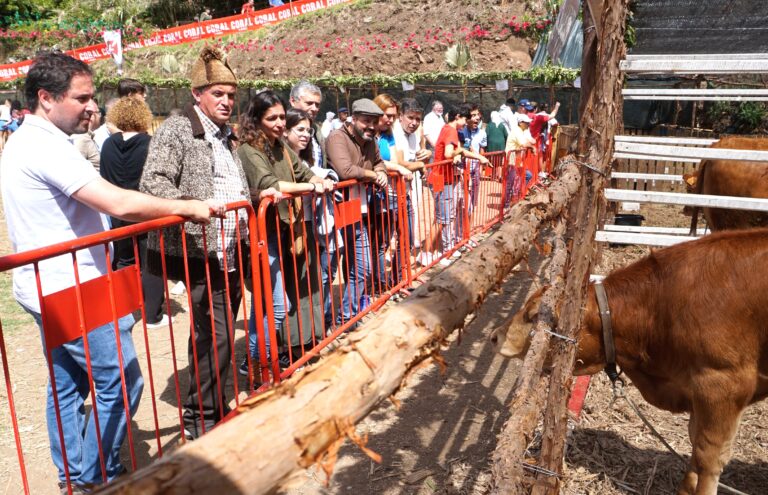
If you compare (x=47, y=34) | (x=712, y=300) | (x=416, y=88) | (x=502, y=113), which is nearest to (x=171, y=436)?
(x=712, y=300)

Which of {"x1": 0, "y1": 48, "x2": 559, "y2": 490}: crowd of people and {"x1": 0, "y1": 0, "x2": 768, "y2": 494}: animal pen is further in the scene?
{"x1": 0, "y1": 48, "x2": 559, "y2": 490}: crowd of people

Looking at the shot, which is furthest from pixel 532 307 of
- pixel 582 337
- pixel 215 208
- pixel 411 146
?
pixel 411 146

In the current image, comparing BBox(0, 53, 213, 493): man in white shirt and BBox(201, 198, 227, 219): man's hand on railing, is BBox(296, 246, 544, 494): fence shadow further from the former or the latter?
BBox(201, 198, 227, 219): man's hand on railing

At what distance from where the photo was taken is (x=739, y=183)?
19.4ft

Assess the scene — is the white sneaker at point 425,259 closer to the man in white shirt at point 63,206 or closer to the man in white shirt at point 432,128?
the man in white shirt at point 432,128

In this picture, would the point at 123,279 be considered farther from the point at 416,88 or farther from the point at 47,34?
the point at 47,34

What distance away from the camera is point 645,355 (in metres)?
2.93

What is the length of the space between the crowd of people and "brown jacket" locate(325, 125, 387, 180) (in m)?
0.01

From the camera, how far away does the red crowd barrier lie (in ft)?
7.73

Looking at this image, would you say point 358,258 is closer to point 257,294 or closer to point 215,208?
point 257,294

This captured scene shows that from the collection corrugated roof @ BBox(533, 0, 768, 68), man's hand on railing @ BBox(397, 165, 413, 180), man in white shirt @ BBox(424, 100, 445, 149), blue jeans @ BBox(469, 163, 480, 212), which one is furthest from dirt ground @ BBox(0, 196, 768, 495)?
man in white shirt @ BBox(424, 100, 445, 149)

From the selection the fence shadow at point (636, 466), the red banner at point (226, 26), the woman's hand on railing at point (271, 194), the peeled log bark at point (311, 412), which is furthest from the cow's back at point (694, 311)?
the red banner at point (226, 26)

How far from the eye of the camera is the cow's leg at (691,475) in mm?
2777

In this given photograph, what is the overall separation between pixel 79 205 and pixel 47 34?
160 ft
